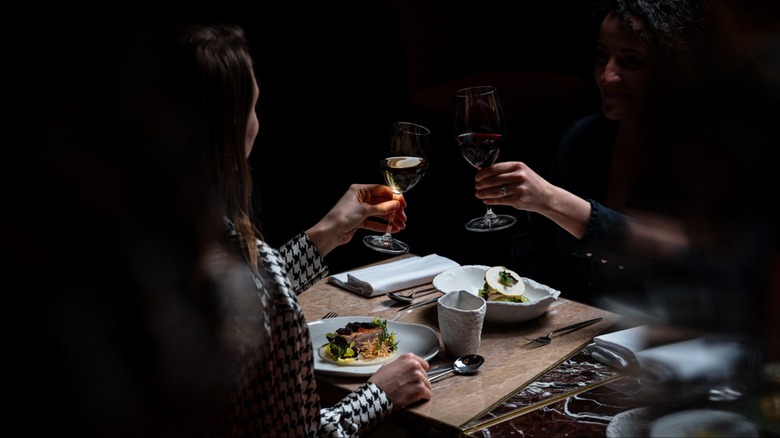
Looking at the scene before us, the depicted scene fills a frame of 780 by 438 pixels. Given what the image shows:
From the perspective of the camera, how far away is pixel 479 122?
216cm

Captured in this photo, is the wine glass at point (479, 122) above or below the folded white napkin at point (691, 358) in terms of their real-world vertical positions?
above

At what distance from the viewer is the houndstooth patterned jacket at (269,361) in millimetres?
1437

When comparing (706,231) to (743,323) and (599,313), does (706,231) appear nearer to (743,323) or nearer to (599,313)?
(743,323)

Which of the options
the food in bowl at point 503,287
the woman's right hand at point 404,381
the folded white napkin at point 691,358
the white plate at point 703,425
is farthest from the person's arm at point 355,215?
the white plate at point 703,425

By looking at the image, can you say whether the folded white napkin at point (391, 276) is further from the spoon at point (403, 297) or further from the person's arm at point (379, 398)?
the person's arm at point (379, 398)

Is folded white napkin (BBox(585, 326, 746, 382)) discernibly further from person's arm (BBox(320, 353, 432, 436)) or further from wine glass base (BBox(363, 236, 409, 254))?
wine glass base (BBox(363, 236, 409, 254))

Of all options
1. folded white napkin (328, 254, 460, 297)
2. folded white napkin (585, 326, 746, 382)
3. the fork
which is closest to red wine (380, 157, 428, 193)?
folded white napkin (328, 254, 460, 297)

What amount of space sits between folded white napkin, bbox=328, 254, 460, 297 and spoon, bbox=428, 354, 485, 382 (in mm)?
443

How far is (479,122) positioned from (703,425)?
103 cm

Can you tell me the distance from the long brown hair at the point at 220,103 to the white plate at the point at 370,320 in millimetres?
369

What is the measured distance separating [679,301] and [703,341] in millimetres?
163

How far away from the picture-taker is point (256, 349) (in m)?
1.45

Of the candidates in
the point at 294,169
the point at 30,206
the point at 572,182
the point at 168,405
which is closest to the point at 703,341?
the point at 168,405

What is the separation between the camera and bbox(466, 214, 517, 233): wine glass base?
2.31 metres
